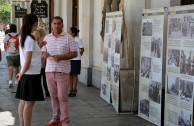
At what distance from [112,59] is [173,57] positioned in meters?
2.29

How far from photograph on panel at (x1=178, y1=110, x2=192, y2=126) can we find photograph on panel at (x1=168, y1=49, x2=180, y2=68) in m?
0.72

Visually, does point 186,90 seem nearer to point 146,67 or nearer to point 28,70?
point 146,67

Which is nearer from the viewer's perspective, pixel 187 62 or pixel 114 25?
pixel 187 62

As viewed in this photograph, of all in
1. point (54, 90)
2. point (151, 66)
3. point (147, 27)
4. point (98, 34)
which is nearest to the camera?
point (54, 90)

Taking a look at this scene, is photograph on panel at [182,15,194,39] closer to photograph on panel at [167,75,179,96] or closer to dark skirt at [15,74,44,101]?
photograph on panel at [167,75,179,96]

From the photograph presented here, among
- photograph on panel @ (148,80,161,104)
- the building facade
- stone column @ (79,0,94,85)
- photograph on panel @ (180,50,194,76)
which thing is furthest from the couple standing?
stone column @ (79,0,94,85)

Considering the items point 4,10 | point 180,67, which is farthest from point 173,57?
point 4,10

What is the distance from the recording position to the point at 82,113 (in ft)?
24.9

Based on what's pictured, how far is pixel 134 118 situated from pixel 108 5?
3.23 meters

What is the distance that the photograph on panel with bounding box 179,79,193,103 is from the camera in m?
5.55

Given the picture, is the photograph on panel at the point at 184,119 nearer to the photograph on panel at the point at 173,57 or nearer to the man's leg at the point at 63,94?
the photograph on panel at the point at 173,57

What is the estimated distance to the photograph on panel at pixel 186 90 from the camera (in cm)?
555

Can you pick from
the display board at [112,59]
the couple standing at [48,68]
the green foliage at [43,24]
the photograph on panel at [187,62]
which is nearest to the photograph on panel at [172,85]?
the photograph on panel at [187,62]

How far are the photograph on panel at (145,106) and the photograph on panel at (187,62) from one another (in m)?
1.31
